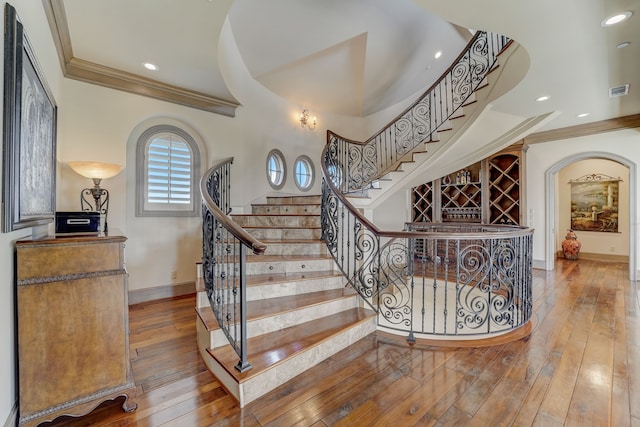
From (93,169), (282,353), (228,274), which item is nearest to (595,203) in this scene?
(282,353)

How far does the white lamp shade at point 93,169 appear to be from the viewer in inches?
100

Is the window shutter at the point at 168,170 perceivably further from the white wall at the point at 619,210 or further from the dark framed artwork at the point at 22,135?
the white wall at the point at 619,210

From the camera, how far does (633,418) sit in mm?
1610

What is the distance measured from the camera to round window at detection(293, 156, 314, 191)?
5910 millimetres

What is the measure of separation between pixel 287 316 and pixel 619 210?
8.49 metres

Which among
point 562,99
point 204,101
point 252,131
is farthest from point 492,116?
point 204,101

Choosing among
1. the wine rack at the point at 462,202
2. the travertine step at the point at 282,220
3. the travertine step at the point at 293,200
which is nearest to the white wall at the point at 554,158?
the wine rack at the point at 462,202

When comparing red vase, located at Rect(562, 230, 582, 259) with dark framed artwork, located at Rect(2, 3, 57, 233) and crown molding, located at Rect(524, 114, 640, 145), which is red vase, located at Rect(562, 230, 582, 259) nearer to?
crown molding, located at Rect(524, 114, 640, 145)

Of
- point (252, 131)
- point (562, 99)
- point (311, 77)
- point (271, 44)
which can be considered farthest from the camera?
point (311, 77)

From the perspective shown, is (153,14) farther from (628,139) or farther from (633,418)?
(628,139)

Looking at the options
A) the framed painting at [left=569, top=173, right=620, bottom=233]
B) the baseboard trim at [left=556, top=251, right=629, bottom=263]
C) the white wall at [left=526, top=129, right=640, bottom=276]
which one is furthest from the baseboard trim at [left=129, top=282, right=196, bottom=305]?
the framed painting at [left=569, top=173, right=620, bottom=233]

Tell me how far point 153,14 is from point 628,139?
739 cm

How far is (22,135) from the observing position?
146cm

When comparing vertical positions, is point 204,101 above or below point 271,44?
below
